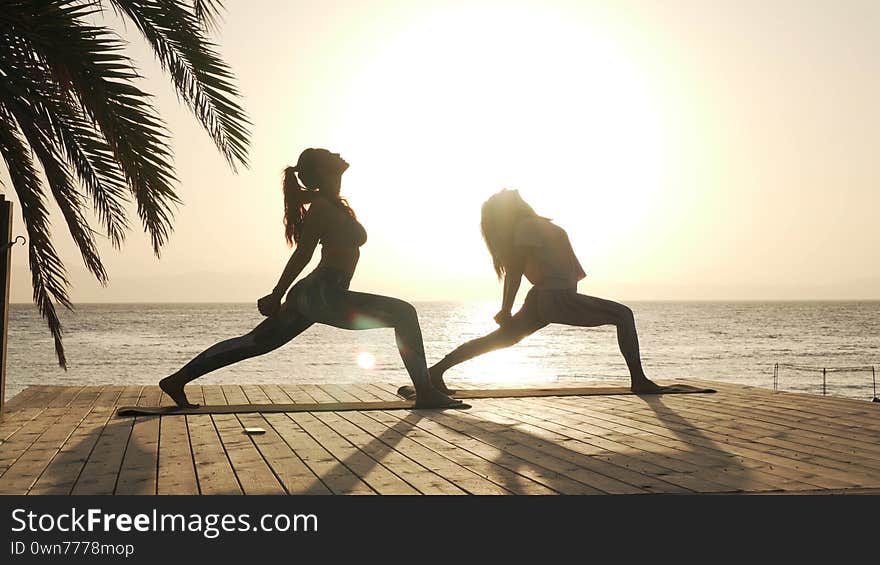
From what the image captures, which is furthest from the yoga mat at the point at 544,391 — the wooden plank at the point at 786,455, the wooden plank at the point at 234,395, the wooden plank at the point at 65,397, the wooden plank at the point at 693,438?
the wooden plank at the point at 65,397

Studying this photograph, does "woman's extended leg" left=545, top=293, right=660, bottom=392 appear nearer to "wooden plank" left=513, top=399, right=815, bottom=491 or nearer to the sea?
"wooden plank" left=513, top=399, right=815, bottom=491

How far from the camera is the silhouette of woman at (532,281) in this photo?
7551 millimetres

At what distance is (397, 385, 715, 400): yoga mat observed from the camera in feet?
24.9

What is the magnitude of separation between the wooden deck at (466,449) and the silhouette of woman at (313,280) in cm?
49

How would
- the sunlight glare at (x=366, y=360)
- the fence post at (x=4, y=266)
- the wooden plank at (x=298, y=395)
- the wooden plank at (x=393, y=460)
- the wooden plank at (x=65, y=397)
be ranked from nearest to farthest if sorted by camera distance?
the wooden plank at (x=393, y=460), the fence post at (x=4, y=266), the wooden plank at (x=65, y=397), the wooden plank at (x=298, y=395), the sunlight glare at (x=366, y=360)

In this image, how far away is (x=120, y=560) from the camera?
2816 mm

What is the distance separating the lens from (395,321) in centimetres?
659

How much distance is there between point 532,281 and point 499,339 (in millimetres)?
541

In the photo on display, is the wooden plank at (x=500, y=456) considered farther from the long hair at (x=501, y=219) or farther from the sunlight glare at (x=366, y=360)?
the sunlight glare at (x=366, y=360)

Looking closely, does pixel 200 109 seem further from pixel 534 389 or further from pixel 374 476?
pixel 374 476

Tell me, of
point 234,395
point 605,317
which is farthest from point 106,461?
point 605,317

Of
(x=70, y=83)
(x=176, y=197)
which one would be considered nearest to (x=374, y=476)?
(x=176, y=197)

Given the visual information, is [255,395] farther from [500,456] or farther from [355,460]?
[500,456]

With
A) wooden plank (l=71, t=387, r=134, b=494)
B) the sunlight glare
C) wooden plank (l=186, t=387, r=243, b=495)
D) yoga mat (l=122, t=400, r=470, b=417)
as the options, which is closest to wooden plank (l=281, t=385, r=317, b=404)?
yoga mat (l=122, t=400, r=470, b=417)
